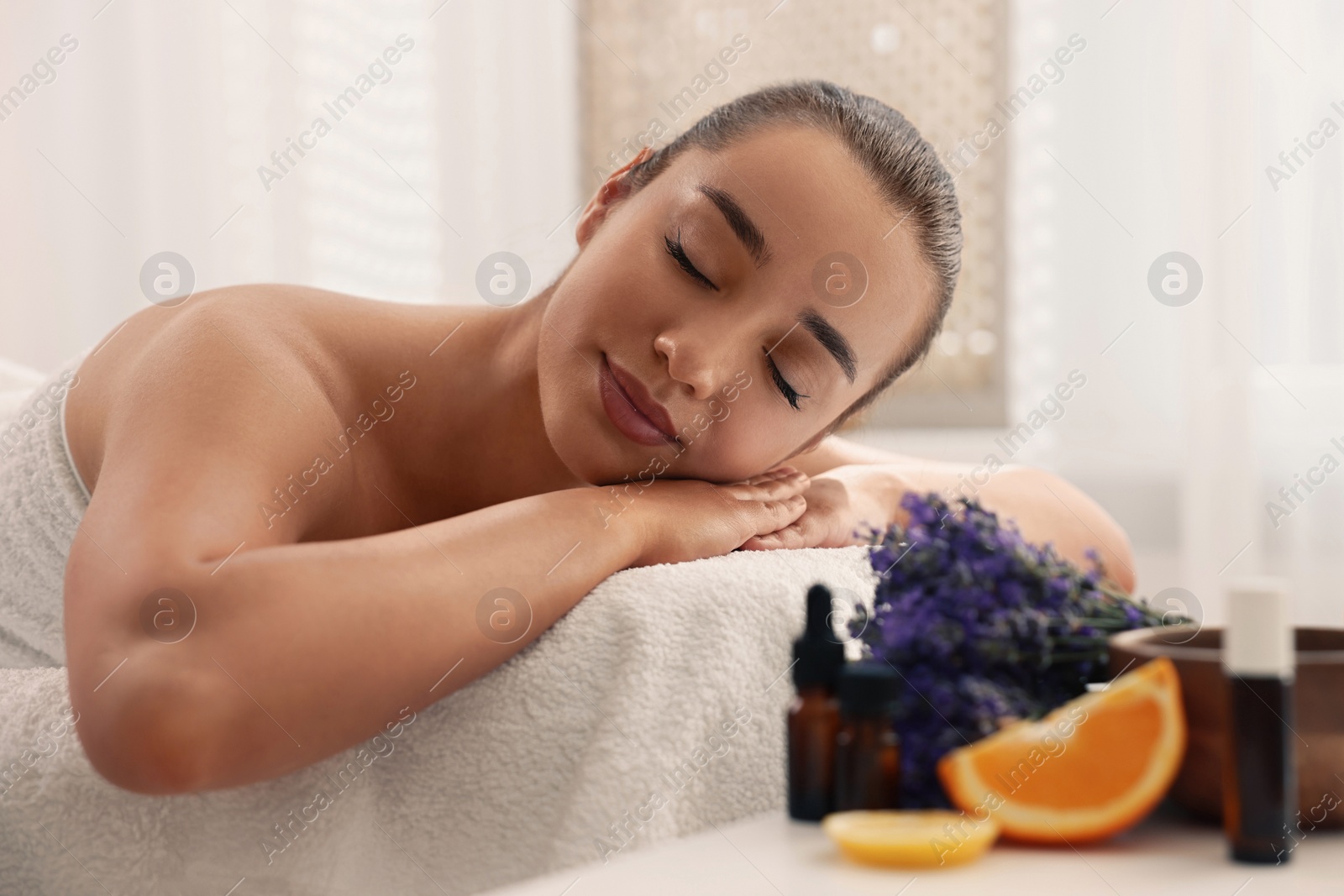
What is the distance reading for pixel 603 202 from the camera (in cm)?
126

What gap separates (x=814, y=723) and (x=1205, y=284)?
1724 millimetres

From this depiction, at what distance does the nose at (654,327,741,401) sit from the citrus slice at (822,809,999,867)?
0.51 meters

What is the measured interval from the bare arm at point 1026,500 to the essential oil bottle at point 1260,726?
2.45 feet

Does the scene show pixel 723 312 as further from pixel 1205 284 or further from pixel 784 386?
pixel 1205 284

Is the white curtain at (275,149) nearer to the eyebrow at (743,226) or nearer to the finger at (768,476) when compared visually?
the finger at (768,476)

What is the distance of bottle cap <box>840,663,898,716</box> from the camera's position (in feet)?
1.82

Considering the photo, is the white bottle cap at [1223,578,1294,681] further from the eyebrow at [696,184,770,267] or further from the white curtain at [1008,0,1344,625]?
the white curtain at [1008,0,1344,625]

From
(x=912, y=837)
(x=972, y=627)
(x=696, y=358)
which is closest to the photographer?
(x=912, y=837)

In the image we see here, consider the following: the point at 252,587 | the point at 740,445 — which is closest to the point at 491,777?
the point at 252,587

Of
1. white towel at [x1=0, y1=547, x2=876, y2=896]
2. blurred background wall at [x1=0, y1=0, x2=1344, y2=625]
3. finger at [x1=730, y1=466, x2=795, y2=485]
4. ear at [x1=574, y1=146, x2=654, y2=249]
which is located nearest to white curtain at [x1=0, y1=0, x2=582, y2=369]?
blurred background wall at [x1=0, y1=0, x2=1344, y2=625]

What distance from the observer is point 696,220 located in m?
1.03

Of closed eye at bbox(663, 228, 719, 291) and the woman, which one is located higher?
closed eye at bbox(663, 228, 719, 291)

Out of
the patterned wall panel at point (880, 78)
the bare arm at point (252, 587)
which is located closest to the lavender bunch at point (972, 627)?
the bare arm at point (252, 587)

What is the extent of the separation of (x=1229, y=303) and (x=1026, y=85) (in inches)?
25.7
